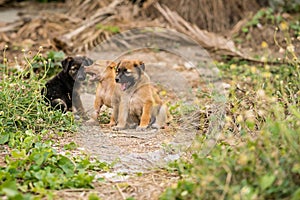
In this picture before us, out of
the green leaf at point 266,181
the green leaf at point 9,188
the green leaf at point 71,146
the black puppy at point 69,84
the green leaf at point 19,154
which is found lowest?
the green leaf at point 71,146

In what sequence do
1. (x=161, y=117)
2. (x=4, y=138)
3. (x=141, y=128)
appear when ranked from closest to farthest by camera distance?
1. (x=4, y=138)
2. (x=141, y=128)
3. (x=161, y=117)

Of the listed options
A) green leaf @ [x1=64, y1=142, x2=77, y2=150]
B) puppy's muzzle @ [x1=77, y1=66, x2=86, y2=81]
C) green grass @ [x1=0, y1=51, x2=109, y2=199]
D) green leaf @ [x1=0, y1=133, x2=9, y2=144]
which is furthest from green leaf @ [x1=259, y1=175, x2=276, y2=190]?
puppy's muzzle @ [x1=77, y1=66, x2=86, y2=81]

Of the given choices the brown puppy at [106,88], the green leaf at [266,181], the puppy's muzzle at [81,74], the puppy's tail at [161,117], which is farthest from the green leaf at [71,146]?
the green leaf at [266,181]

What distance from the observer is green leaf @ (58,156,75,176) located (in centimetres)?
442

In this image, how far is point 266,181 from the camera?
3.39 m

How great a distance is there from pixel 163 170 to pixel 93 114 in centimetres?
183

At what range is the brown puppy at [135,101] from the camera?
5.83 meters

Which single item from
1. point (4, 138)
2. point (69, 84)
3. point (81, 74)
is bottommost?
point (4, 138)

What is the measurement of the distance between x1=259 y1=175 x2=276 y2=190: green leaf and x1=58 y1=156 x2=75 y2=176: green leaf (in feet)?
5.13

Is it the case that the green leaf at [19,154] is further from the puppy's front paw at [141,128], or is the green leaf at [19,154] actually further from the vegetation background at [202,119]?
the puppy's front paw at [141,128]

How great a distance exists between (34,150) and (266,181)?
6.98ft

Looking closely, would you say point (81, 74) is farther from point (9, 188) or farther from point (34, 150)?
point (9, 188)

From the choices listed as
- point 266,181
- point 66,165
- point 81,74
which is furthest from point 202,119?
point 266,181

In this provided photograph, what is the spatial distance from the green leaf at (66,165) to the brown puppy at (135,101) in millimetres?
1418
